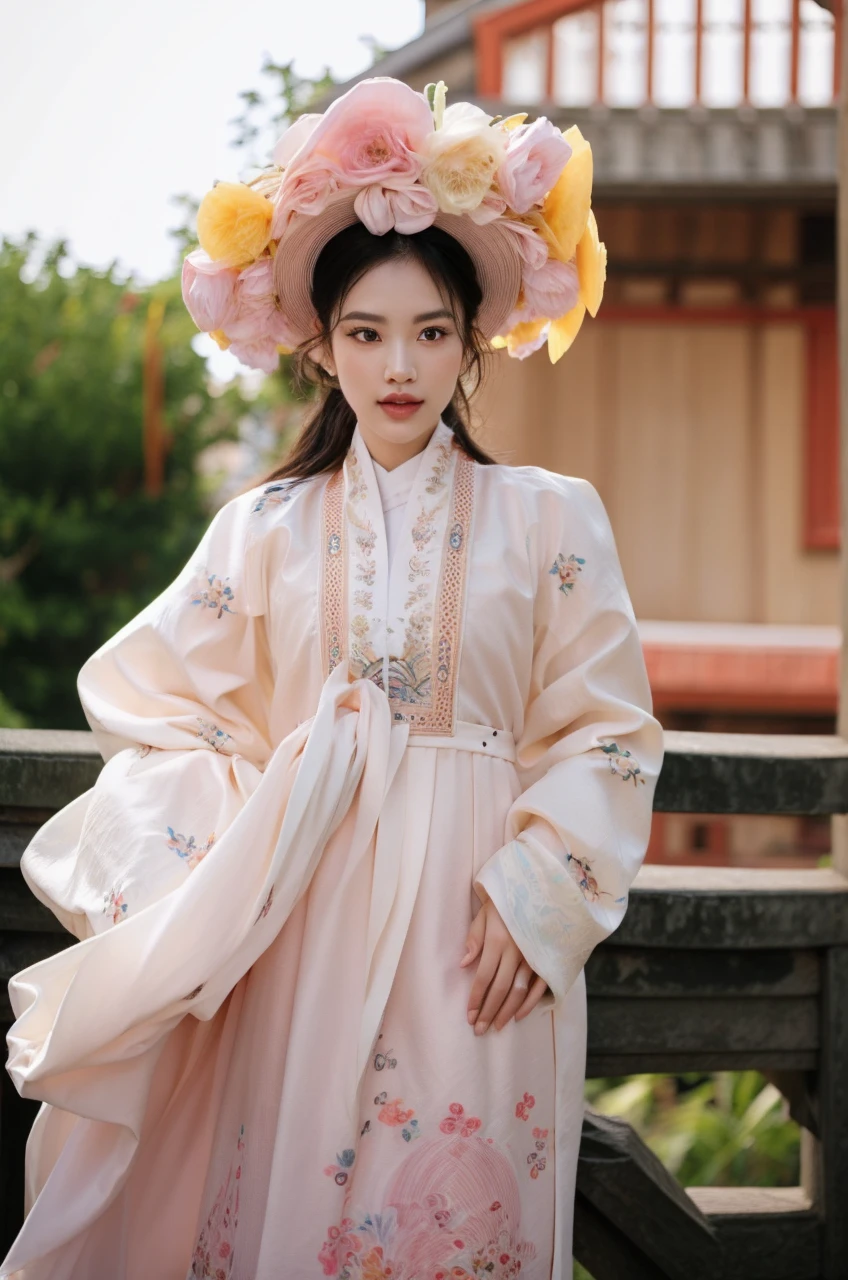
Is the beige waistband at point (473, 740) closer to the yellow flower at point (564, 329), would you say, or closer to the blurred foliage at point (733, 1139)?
the yellow flower at point (564, 329)

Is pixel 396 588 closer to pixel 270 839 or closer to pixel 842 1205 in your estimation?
pixel 270 839

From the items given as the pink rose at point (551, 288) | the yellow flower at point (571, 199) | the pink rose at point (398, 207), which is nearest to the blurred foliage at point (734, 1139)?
the pink rose at point (551, 288)

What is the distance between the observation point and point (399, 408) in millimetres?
2105

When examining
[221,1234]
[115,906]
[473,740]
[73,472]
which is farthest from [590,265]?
[73,472]

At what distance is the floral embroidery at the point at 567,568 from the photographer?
2.17 metres

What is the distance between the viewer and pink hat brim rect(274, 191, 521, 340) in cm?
211

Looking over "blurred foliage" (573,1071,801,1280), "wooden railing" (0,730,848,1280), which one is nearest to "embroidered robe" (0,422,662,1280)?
"wooden railing" (0,730,848,1280)

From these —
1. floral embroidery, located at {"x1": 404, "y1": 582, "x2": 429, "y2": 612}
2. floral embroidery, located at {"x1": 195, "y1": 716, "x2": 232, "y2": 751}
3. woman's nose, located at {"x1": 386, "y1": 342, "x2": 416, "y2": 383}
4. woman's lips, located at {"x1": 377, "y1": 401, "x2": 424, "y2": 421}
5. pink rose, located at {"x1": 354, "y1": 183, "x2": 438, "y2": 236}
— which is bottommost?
floral embroidery, located at {"x1": 195, "y1": 716, "x2": 232, "y2": 751}

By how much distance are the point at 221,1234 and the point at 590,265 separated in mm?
1545

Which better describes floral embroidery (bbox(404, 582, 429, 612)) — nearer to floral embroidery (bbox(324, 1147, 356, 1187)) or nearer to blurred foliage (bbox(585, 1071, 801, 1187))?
floral embroidery (bbox(324, 1147, 356, 1187))

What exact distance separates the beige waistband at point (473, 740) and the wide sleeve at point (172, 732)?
0.89 feet

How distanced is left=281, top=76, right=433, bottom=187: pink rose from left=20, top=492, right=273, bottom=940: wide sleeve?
551mm

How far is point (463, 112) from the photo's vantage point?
2.05m

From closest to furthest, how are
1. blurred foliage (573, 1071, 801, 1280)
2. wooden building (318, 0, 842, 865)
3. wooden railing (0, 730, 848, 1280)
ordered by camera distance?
wooden railing (0, 730, 848, 1280) → blurred foliage (573, 1071, 801, 1280) → wooden building (318, 0, 842, 865)
